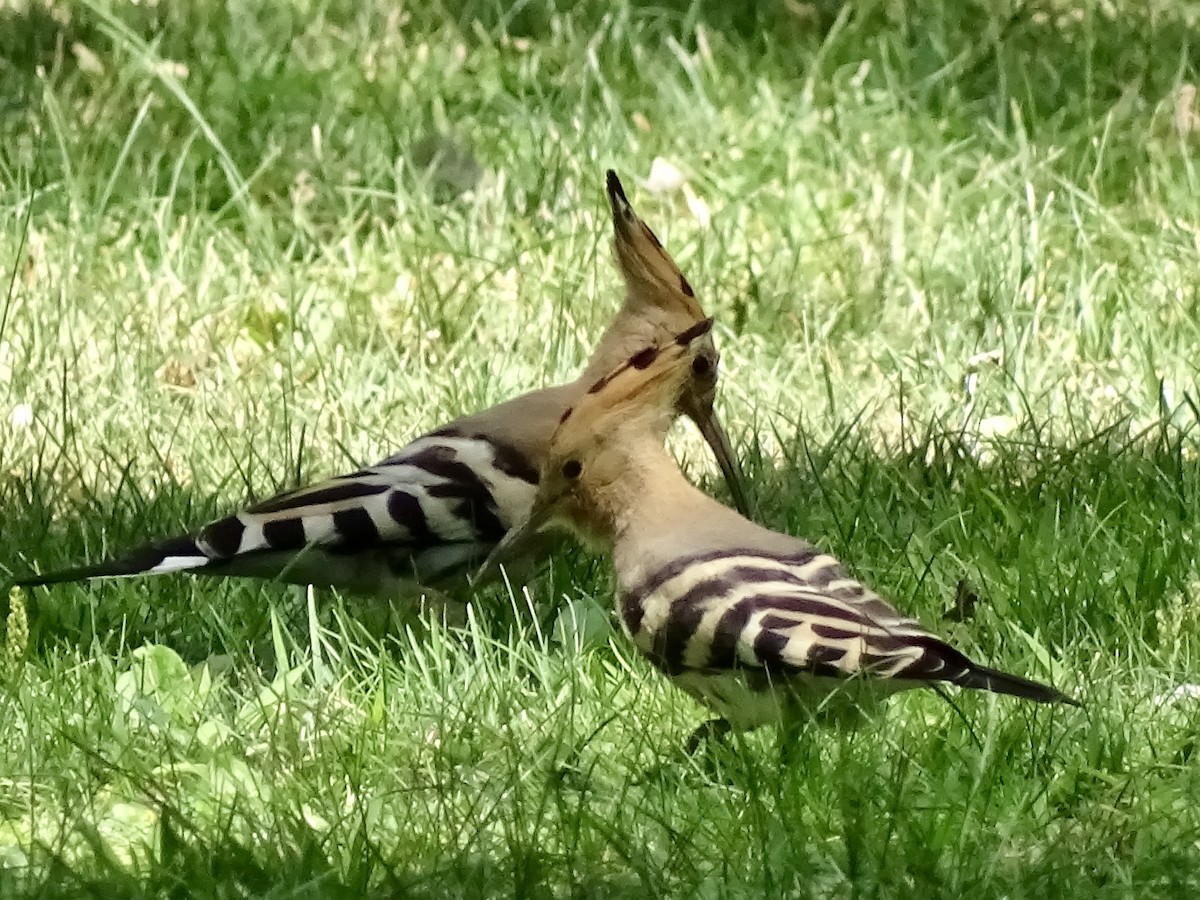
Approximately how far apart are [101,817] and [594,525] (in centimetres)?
93

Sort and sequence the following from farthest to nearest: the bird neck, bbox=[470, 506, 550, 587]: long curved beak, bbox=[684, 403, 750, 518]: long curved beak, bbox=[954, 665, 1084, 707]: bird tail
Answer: bbox=[684, 403, 750, 518]: long curved beak, bbox=[470, 506, 550, 587]: long curved beak, the bird neck, bbox=[954, 665, 1084, 707]: bird tail

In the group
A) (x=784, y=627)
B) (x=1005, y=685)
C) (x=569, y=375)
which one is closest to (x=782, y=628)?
(x=784, y=627)

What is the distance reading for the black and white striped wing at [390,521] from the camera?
3.97 metres

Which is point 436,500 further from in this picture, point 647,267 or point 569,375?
point 569,375

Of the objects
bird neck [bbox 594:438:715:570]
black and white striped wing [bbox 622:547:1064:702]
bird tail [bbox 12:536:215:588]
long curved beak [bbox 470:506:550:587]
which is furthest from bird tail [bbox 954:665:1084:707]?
bird tail [bbox 12:536:215:588]

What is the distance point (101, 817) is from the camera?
10.3 feet

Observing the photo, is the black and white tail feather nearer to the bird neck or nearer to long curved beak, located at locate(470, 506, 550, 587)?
the bird neck

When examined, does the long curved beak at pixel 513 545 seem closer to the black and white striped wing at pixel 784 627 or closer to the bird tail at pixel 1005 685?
the black and white striped wing at pixel 784 627

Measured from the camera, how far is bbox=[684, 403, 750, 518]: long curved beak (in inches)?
172

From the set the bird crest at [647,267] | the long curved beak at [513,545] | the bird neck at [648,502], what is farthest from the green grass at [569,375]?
the bird crest at [647,267]

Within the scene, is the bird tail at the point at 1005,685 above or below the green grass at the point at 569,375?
above

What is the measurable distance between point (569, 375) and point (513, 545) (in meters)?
1.57

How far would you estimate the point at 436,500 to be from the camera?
13.7 feet

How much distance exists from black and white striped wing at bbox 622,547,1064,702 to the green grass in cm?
16
